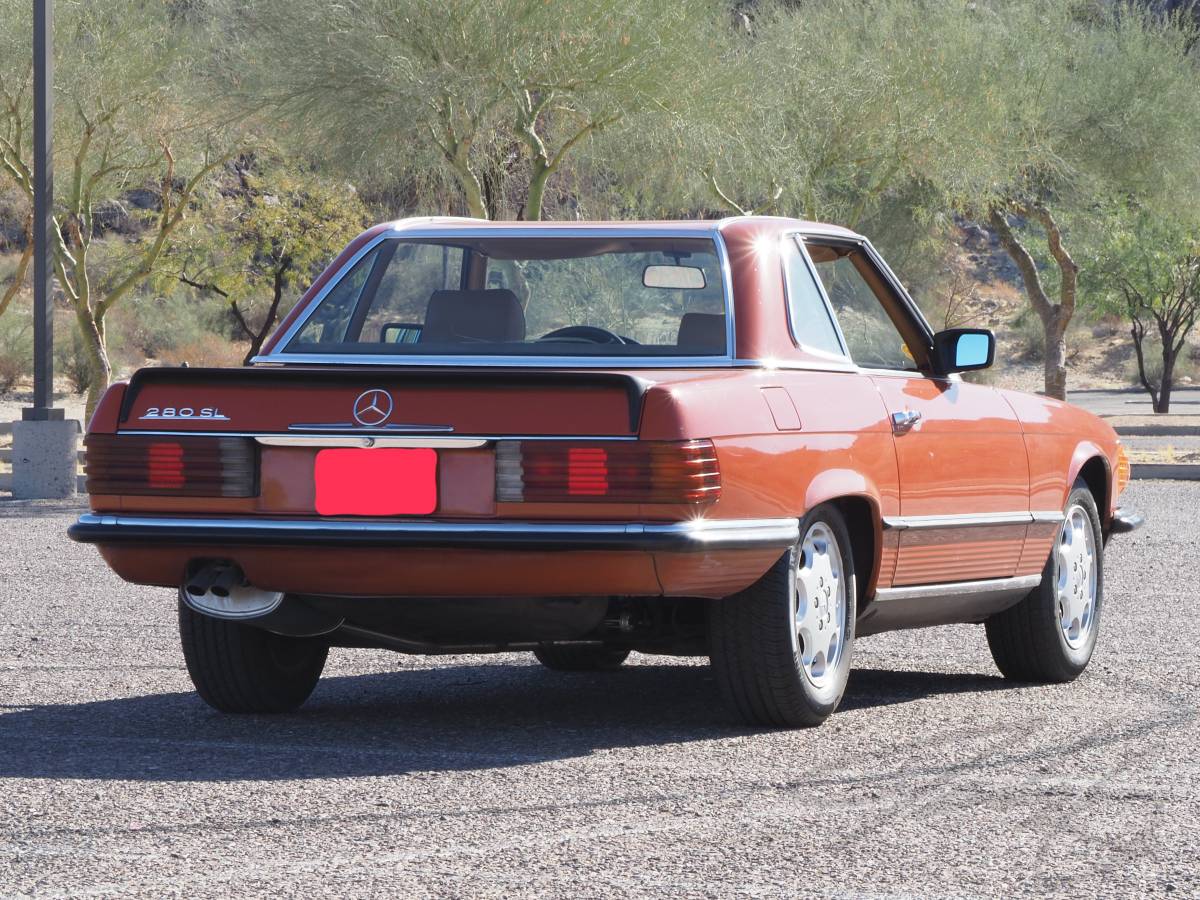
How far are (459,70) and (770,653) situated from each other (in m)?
17.4

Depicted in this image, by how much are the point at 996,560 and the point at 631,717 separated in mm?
1473

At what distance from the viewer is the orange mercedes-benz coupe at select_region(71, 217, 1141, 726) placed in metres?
5.75

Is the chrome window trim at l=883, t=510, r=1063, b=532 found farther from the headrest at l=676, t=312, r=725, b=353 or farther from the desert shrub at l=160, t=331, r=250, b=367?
the desert shrub at l=160, t=331, r=250, b=367

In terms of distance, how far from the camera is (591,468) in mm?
5703

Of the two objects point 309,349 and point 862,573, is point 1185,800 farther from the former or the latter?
point 309,349

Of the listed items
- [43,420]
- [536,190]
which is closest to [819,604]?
[43,420]

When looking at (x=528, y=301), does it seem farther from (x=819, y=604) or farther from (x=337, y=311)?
(x=819, y=604)

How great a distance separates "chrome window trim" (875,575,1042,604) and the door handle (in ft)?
1.73

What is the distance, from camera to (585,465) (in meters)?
5.71

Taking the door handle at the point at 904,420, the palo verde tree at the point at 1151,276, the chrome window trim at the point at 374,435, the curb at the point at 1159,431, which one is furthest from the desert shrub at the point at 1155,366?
the chrome window trim at the point at 374,435

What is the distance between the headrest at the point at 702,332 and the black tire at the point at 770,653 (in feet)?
1.98

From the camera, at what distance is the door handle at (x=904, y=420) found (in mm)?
6844

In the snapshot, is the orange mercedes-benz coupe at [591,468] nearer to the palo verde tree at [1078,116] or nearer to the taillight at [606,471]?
the taillight at [606,471]

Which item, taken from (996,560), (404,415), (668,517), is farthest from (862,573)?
(404,415)
